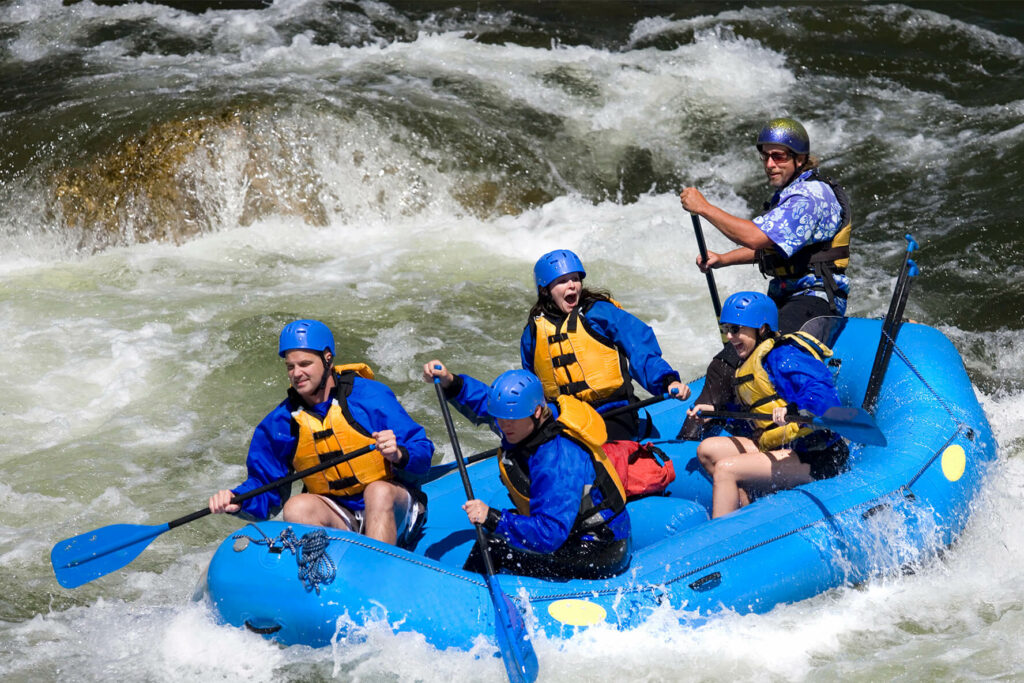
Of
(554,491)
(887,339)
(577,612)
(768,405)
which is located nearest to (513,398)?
(554,491)

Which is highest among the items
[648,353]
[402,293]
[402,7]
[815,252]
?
[402,7]

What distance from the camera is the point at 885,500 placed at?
4434 millimetres

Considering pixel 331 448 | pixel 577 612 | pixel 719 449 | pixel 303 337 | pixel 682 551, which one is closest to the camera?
pixel 577 612

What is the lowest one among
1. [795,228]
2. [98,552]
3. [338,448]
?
[98,552]

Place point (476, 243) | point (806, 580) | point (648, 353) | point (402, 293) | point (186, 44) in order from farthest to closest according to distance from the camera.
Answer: point (186, 44) → point (476, 243) → point (402, 293) → point (648, 353) → point (806, 580)

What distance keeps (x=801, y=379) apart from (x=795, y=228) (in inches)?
28.9

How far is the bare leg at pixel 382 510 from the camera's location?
4254mm

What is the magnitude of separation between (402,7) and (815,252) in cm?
838

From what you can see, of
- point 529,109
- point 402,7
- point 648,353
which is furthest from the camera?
point 402,7

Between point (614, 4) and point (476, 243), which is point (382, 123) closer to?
point (476, 243)

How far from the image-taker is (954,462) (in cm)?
469

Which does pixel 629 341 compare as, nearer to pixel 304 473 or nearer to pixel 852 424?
pixel 852 424

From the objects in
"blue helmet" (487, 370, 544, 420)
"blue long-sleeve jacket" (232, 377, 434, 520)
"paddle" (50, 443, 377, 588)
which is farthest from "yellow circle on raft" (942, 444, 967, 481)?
"paddle" (50, 443, 377, 588)

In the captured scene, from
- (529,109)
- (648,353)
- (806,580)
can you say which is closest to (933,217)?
(529,109)
